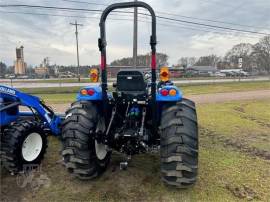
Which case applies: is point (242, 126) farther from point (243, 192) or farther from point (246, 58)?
point (246, 58)

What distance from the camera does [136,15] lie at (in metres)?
20.6

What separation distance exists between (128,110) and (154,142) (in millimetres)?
658

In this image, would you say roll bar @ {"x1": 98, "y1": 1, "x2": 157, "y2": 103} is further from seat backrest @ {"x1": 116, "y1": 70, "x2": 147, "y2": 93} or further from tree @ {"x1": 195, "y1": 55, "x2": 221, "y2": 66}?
tree @ {"x1": 195, "y1": 55, "x2": 221, "y2": 66}

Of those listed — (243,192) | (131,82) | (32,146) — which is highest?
(131,82)

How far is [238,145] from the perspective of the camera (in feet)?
23.1

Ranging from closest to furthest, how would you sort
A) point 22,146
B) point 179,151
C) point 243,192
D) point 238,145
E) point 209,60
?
1. point 179,151
2. point 243,192
3. point 22,146
4. point 238,145
5. point 209,60

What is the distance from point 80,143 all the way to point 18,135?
47.5 inches

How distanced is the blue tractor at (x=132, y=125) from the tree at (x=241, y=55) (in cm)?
7964

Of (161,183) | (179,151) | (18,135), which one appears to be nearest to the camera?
(179,151)

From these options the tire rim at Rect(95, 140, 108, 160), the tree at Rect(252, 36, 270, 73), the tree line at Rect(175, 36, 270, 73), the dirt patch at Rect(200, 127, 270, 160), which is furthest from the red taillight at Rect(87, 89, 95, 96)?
the tree at Rect(252, 36, 270, 73)

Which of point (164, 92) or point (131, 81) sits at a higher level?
point (131, 81)

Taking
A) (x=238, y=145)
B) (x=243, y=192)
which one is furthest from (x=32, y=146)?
(x=238, y=145)

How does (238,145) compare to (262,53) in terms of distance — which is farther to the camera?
(262,53)

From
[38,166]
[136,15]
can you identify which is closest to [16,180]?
[38,166]
